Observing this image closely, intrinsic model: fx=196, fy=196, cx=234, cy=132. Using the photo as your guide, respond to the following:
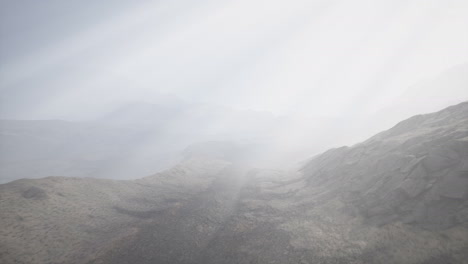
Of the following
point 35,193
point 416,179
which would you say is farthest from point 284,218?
point 35,193

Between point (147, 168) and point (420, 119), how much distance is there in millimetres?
122173

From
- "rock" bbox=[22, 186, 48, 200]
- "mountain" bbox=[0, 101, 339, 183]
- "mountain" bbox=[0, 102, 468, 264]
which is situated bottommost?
"mountain" bbox=[0, 102, 468, 264]

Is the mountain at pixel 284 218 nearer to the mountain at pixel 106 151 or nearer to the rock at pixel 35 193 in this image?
the rock at pixel 35 193

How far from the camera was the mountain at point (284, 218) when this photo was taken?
14109mm

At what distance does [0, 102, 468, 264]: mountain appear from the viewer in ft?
46.3

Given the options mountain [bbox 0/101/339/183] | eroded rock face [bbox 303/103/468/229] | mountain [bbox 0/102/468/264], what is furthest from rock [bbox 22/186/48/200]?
mountain [bbox 0/101/339/183]

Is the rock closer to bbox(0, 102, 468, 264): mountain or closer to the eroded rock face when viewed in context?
bbox(0, 102, 468, 264): mountain

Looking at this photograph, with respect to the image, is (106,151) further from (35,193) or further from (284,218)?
(284,218)

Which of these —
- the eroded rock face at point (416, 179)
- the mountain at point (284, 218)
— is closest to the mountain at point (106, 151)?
the mountain at point (284, 218)

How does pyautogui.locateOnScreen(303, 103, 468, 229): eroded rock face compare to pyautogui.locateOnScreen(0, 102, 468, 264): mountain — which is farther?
pyautogui.locateOnScreen(303, 103, 468, 229): eroded rock face

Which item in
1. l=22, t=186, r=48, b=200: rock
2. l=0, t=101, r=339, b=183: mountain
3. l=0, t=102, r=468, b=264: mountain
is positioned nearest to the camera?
l=0, t=102, r=468, b=264: mountain

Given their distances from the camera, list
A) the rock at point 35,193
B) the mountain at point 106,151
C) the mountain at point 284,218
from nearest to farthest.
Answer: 1. the mountain at point 284,218
2. the rock at point 35,193
3. the mountain at point 106,151

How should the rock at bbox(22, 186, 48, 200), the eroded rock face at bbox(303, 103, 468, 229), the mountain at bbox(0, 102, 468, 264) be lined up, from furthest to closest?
the rock at bbox(22, 186, 48, 200) < the eroded rock face at bbox(303, 103, 468, 229) < the mountain at bbox(0, 102, 468, 264)

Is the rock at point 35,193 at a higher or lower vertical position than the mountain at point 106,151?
lower
